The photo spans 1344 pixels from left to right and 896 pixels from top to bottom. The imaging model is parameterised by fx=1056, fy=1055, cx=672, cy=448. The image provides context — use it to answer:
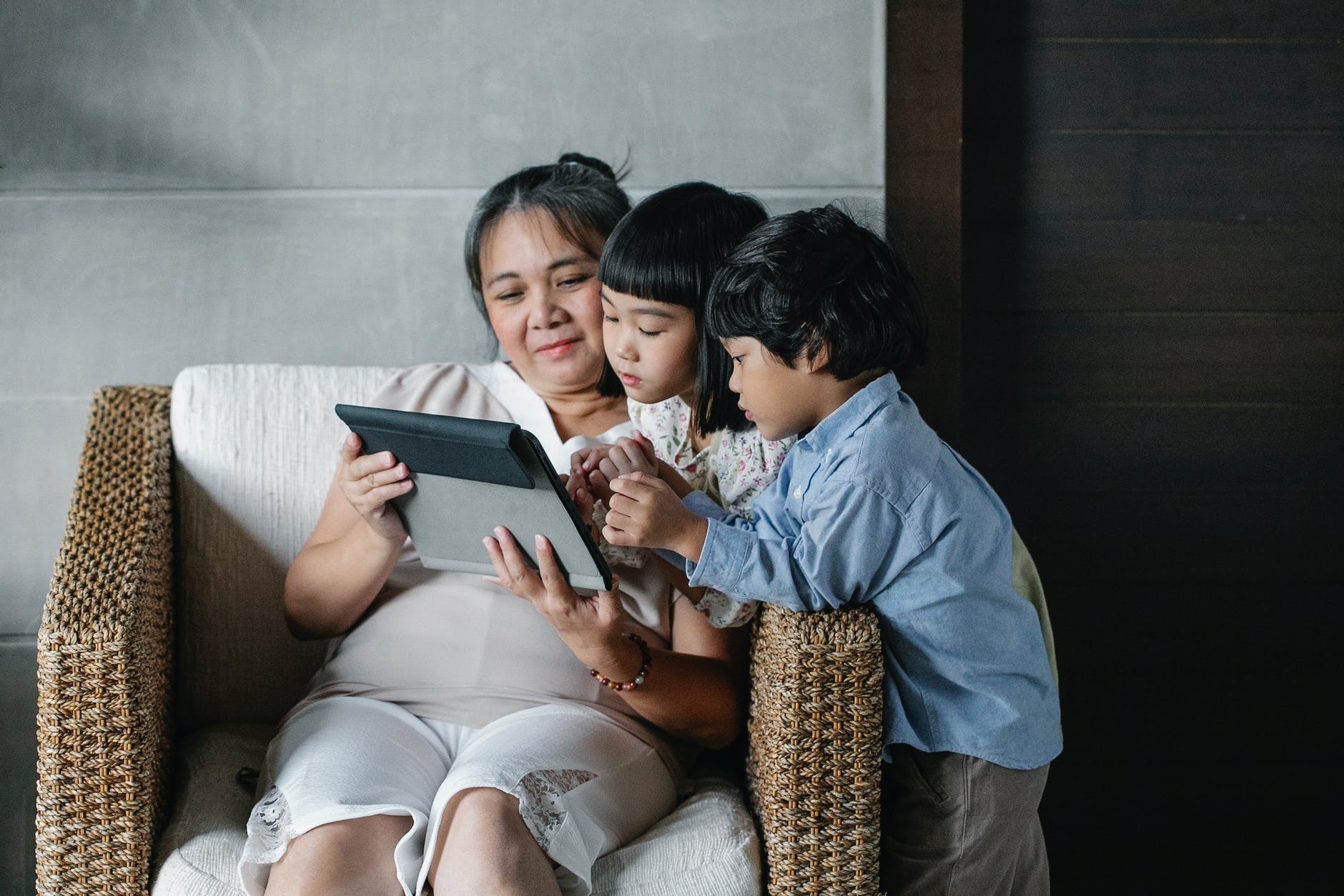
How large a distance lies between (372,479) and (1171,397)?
147 cm

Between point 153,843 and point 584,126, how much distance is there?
1.23m

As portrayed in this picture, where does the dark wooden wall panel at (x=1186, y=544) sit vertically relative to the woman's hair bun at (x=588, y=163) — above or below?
below

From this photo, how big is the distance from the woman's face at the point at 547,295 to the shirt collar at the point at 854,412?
16.1 inches

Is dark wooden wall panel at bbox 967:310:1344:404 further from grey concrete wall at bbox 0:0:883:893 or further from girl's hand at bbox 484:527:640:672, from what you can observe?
girl's hand at bbox 484:527:640:672

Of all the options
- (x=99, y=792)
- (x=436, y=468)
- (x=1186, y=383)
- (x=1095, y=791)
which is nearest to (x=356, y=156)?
(x=436, y=468)

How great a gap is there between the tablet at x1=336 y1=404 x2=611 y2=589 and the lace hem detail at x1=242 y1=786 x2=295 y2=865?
0.30 m

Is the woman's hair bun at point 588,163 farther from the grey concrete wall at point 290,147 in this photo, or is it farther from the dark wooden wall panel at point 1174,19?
the dark wooden wall panel at point 1174,19

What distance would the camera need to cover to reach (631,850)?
111 centimetres

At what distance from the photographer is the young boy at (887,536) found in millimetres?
1069

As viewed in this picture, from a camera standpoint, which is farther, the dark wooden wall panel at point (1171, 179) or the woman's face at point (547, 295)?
the dark wooden wall panel at point (1171, 179)

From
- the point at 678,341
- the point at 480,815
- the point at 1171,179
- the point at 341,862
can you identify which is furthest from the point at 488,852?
the point at 1171,179

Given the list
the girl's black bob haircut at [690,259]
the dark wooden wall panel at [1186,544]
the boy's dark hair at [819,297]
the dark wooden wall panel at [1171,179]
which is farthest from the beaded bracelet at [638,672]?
the dark wooden wall panel at [1171,179]

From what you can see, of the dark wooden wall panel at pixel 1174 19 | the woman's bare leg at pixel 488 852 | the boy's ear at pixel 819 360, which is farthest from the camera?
the dark wooden wall panel at pixel 1174 19

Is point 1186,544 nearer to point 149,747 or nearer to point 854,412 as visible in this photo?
point 854,412
